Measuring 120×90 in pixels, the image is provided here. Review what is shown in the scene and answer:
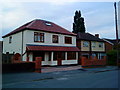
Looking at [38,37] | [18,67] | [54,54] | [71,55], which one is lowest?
[18,67]

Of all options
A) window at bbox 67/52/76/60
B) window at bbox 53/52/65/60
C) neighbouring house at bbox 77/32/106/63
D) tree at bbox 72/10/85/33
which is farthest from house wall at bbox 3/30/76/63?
tree at bbox 72/10/85/33

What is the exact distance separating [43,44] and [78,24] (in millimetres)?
28600

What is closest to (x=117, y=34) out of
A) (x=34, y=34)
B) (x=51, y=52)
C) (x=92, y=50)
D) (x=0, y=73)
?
(x=92, y=50)

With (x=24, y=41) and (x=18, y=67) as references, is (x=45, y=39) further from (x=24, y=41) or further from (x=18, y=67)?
(x=18, y=67)

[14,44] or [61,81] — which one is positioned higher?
[14,44]

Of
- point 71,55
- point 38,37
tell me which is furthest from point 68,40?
point 38,37

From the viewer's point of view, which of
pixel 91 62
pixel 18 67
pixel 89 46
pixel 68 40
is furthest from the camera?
pixel 89 46

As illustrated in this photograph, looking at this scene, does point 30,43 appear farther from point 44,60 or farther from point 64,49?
point 64,49

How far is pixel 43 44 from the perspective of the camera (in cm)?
2320

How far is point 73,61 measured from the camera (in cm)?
2667

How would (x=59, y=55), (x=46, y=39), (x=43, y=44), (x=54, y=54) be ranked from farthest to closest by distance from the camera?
(x=59, y=55)
(x=54, y=54)
(x=46, y=39)
(x=43, y=44)

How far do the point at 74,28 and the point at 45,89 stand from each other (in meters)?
43.1

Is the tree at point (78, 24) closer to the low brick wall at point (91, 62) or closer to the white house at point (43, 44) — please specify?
the white house at point (43, 44)

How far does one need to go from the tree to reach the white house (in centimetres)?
2201
